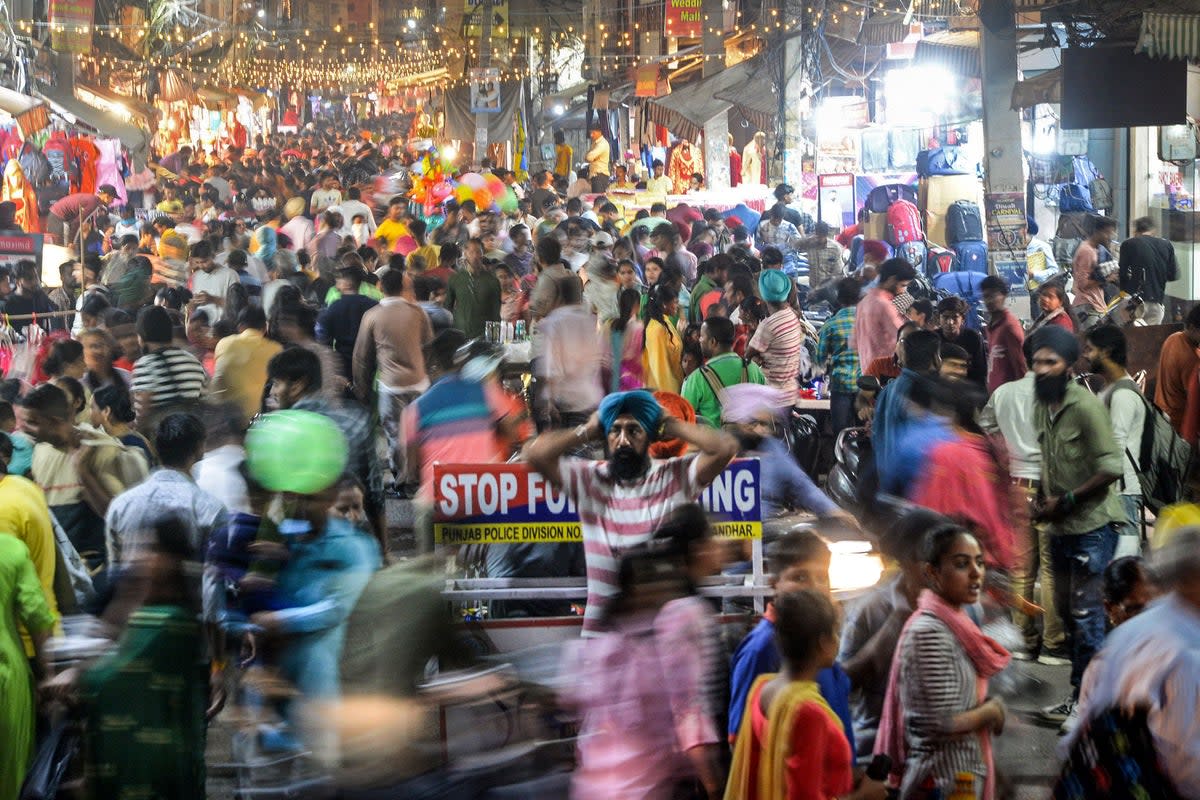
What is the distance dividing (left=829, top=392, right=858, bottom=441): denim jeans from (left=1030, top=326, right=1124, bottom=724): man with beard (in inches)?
152

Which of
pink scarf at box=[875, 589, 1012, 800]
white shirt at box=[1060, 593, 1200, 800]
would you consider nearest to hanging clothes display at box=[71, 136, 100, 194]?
pink scarf at box=[875, 589, 1012, 800]

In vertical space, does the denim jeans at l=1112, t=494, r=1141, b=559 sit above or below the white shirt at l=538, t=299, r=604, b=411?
below

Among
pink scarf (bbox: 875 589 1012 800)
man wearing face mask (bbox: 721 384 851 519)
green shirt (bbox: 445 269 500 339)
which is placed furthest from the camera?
green shirt (bbox: 445 269 500 339)

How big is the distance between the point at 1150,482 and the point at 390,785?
5072 mm

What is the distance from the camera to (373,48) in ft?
193

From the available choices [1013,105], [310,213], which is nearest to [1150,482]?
[1013,105]

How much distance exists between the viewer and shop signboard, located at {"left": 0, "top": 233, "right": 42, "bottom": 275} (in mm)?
14047

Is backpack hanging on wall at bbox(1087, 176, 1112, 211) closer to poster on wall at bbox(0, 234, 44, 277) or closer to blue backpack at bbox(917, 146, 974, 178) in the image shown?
blue backpack at bbox(917, 146, 974, 178)

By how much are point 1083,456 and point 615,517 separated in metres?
2.78

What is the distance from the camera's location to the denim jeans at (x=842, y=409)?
11289 mm

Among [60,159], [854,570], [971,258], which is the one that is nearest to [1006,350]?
[854,570]

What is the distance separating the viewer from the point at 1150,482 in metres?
7.79

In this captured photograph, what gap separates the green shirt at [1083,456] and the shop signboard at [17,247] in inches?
390

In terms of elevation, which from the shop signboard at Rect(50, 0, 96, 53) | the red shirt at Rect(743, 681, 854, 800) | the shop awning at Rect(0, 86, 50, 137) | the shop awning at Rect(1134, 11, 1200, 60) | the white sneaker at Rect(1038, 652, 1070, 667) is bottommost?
the white sneaker at Rect(1038, 652, 1070, 667)
